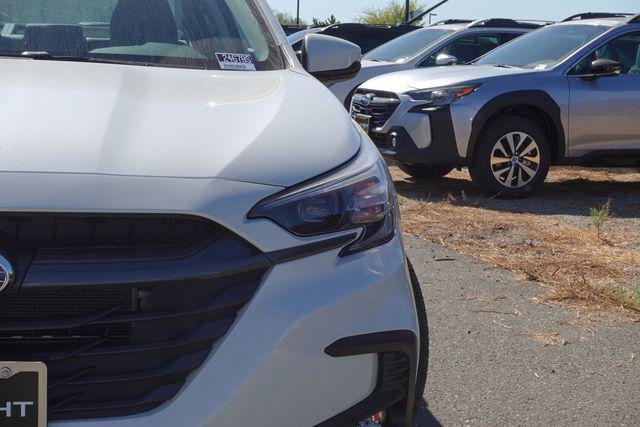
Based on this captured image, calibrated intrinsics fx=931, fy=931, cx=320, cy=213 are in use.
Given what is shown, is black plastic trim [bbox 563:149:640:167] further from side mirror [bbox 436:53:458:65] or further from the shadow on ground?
the shadow on ground

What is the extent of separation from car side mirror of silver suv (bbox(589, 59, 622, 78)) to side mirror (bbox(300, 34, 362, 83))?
4971mm

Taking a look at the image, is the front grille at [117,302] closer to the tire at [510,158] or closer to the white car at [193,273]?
the white car at [193,273]

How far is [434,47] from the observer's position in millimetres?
11523

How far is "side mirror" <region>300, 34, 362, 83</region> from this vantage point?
3783 mm

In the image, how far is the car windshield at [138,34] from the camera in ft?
10.6

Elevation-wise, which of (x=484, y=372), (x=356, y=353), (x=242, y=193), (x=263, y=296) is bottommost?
(x=484, y=372)

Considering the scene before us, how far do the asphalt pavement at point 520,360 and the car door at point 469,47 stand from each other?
263 inches

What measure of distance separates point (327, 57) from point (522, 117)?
4847 mm

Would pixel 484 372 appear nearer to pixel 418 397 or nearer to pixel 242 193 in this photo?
pixel 418 397

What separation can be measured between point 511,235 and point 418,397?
13.7 ft

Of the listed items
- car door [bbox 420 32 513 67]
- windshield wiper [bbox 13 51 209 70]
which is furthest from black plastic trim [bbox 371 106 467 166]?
windshield wiper [bbox 13 51 209 70]

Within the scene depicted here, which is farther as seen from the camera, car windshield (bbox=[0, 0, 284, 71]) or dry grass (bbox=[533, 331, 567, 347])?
dry grass (bbox=[533, 331, 567, 347])

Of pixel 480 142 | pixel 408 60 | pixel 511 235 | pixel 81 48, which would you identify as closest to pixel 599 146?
pixel 480 142

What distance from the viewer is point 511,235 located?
6547 mm
